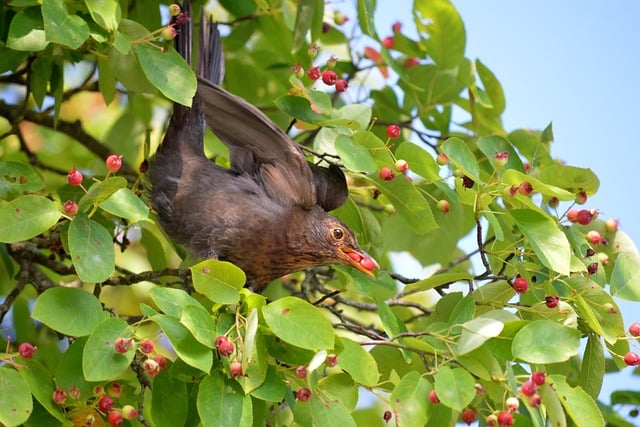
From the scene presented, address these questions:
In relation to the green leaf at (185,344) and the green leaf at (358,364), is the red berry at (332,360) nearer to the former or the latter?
the green leaf at (358,364)

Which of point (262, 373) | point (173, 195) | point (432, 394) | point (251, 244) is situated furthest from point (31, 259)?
point (432, 394)

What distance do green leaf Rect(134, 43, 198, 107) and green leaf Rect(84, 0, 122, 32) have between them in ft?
0.51

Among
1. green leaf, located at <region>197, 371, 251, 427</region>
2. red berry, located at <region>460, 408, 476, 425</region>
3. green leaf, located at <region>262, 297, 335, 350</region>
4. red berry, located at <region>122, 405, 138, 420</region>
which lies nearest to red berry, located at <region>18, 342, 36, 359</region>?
red berry, located at <region>122, 405, 138, 420</region>

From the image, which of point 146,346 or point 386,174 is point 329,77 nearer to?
point 386,174

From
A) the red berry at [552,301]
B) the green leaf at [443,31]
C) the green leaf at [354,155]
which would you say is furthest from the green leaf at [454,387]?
the green leaf at [443,31]

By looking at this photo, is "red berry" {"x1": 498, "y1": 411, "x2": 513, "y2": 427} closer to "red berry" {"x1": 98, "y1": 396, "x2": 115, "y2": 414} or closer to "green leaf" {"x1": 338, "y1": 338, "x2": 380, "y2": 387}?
"green leaf" {"x1": 338, "y1": 338, "x2": 380, "y2": 387}

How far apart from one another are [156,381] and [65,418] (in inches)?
11.6

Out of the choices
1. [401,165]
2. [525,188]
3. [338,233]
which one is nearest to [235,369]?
[401,165]

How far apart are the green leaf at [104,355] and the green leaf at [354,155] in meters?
0.94

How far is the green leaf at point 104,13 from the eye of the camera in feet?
11.2

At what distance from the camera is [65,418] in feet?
10.5

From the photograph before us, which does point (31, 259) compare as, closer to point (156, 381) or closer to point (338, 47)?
point (156, 381)

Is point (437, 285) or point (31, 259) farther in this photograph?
point (31, 259)

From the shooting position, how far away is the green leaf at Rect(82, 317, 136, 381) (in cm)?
294
